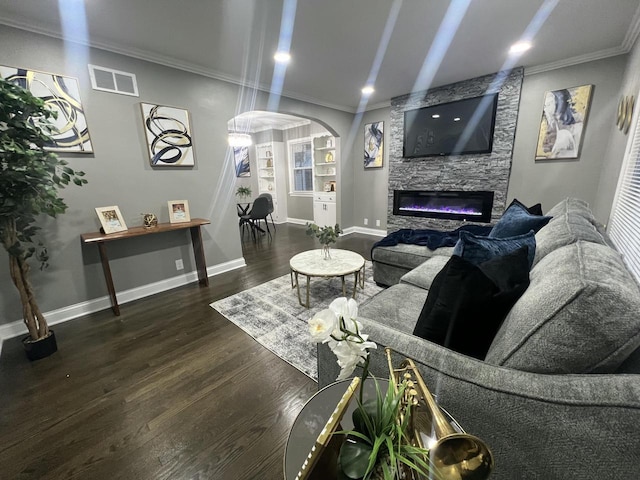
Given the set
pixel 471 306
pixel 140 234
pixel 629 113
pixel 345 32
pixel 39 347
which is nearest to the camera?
pixel 471 306

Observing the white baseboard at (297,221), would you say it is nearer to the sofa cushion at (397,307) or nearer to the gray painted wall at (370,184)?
the gray painted wall at (370,184)

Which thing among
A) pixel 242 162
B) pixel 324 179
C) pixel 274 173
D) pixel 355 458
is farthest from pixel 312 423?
pixel 242 162

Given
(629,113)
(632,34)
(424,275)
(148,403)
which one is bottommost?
(148,403)

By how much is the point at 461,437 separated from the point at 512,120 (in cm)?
445

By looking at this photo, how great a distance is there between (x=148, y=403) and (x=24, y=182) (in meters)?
1.67

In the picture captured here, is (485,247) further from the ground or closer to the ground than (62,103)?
closer to the ground

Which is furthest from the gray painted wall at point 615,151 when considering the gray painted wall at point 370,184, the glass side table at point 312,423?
the glass side table at point 312,423

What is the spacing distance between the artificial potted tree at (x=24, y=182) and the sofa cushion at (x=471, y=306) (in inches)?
102

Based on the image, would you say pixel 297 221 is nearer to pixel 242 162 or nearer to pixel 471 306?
pixel 242 162

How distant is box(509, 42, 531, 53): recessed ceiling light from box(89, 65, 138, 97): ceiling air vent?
13.1 feet

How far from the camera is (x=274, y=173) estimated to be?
7.14 metres

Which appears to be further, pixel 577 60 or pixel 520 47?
pixel 577 60

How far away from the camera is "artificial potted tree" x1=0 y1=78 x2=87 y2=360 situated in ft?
5.44

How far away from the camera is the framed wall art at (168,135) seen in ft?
9.19
